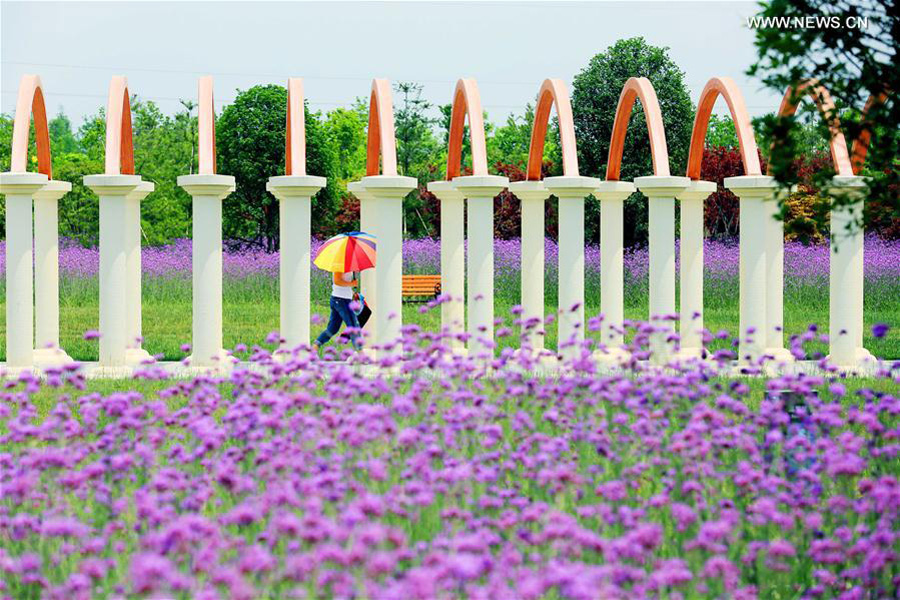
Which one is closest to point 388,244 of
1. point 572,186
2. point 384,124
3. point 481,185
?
point 481,185

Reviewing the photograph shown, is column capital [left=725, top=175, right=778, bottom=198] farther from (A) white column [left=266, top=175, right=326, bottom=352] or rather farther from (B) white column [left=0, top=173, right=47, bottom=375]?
(B) white column [left=0, top=173, right=47, bottom=375]

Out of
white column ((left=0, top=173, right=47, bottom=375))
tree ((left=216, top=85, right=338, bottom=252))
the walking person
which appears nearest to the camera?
white column ((left=0, top=173, right=47, bottom=375))

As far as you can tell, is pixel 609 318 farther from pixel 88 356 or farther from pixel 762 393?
pixel 88 356

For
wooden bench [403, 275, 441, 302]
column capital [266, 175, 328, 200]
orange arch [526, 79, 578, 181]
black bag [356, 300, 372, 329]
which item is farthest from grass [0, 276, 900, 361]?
column capital [266, 175, 328, 200]

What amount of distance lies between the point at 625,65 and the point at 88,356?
18.6m

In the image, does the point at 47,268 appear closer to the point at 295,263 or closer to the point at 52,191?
the point at 52,191

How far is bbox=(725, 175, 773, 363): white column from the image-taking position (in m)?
14.2

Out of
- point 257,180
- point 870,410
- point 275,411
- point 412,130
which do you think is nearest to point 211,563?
point 275,411

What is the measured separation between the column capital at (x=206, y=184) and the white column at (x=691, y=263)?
19.2 ft

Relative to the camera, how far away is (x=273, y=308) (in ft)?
77.3

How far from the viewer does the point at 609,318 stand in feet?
48.2

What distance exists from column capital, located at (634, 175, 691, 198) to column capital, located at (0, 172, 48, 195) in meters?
7.07

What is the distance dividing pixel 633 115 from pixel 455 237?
53.6ft

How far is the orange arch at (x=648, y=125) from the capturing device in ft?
46.9
